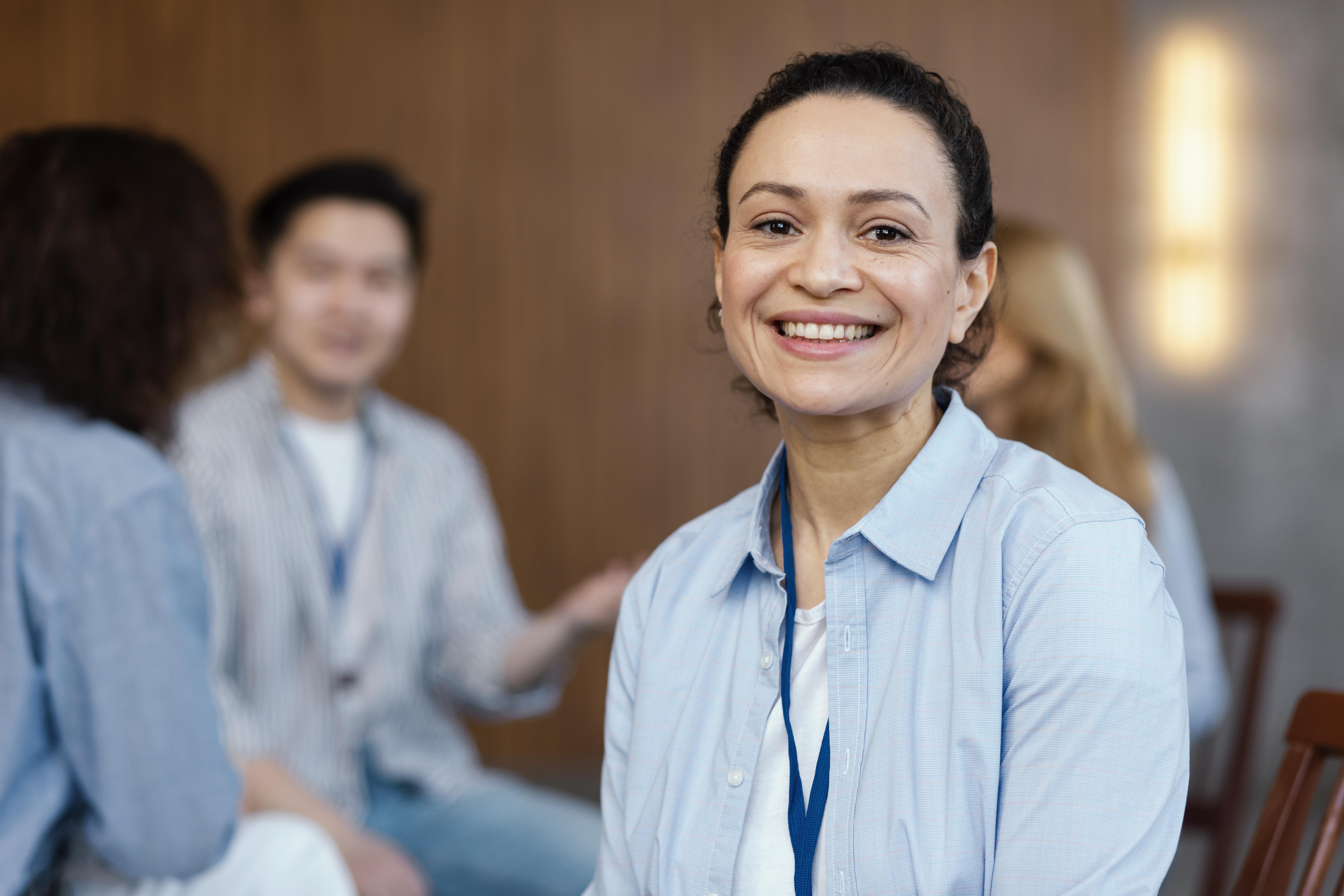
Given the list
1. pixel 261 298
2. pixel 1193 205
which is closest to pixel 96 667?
pixel 261 298

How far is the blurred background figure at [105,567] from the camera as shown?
1.42 meters

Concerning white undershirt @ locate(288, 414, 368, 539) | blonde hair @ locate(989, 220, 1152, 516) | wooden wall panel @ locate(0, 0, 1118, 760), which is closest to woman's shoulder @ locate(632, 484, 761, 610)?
blonde hair @ locate(989, 220, 1152, 516)

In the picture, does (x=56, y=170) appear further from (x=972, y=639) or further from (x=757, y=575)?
(x=972, y=639)

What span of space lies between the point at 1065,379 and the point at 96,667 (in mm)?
1700

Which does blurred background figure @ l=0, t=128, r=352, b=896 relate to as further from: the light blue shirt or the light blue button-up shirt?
the light blue button-up shirt

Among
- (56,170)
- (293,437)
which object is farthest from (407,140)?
(56,170)

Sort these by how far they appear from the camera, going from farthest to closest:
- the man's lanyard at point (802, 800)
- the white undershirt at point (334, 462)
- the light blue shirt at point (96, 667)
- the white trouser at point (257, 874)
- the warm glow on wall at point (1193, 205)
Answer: the warm glow on wall at point (1193, 205)
the white undershirt at point (334, 462)
the white trouser at point (257, 874)
the light blue shirt at point (96, 667)
the man's lanyard at point (802, 800)

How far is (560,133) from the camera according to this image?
3.97 m

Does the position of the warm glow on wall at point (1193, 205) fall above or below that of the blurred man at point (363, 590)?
above

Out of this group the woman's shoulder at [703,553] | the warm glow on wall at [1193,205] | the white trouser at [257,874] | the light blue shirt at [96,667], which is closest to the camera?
the woman's shoulder at [703,553]

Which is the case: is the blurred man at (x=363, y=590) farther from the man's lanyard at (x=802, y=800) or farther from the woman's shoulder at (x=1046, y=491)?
the woman's shoulder at (x=1046, y=491)

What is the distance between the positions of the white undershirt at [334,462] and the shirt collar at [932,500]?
1.37 metres

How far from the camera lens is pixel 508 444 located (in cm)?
401

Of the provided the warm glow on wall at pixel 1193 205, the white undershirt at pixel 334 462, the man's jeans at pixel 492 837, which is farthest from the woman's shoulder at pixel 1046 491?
the warm glow on wall at pixel 1193 205
